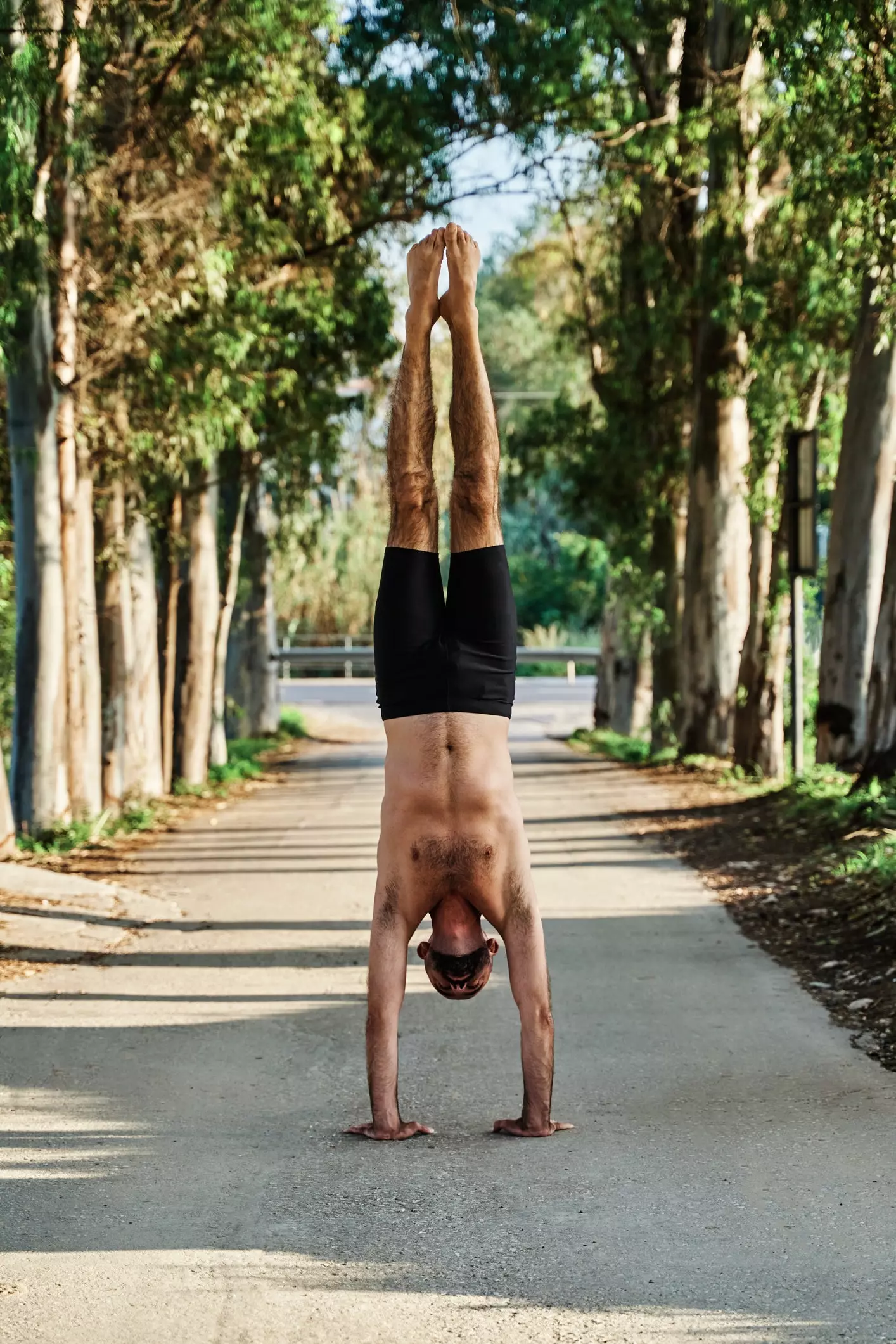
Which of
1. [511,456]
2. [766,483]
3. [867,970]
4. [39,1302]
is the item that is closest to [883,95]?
[867,970]

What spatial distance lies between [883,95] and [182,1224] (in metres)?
8.61

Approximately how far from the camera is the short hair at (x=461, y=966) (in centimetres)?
593

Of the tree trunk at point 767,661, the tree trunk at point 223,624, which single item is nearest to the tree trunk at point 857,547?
the tree trunk at point 767,661

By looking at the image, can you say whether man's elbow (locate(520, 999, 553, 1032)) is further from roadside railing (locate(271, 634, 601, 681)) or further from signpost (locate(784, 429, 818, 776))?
roadside railing (locate(271, 634, 601, 681))

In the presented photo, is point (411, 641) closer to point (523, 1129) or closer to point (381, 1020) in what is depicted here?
point (381, 1020)

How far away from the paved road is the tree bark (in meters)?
5.83

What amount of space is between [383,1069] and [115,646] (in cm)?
1305

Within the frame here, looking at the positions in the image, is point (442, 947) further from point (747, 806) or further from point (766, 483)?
point (766, 483)


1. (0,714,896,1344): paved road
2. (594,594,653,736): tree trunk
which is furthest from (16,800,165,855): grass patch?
(594,594,653,736): tree trunk

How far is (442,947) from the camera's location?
19.6 feet

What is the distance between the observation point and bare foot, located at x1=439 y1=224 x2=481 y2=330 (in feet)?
21.1

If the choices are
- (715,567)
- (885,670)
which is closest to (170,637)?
(715,567)

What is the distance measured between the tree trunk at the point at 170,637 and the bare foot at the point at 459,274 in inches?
614

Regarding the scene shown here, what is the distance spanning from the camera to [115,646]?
18406 mm
